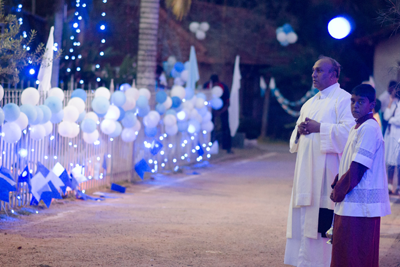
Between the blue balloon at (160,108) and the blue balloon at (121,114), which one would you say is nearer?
the blue balloon at (121,114)

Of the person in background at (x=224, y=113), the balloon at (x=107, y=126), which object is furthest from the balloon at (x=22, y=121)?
the person in background at (x=224, y=113)

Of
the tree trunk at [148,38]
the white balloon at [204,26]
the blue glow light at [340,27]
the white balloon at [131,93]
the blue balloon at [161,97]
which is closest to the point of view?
the white balloon at [131,93]

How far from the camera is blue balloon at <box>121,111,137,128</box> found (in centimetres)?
985

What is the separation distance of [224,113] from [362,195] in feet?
39.5

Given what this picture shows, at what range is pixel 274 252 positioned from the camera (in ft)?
19.2

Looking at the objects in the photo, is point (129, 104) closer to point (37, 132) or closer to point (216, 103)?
point (37, 132)

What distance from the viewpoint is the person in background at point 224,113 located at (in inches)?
602

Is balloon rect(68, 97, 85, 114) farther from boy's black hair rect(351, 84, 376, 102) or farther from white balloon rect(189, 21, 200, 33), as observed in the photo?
white balloon rect(189, 21, 200, 33)

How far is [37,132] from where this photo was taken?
734 cm

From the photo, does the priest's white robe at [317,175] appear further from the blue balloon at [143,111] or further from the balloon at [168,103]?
the balloon at [168,103]

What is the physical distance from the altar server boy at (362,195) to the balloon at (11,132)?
4.40 m

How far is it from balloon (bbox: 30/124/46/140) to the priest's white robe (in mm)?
4026

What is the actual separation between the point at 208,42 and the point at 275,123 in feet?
16.5

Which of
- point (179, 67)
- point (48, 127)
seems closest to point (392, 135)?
point (48, 127)
